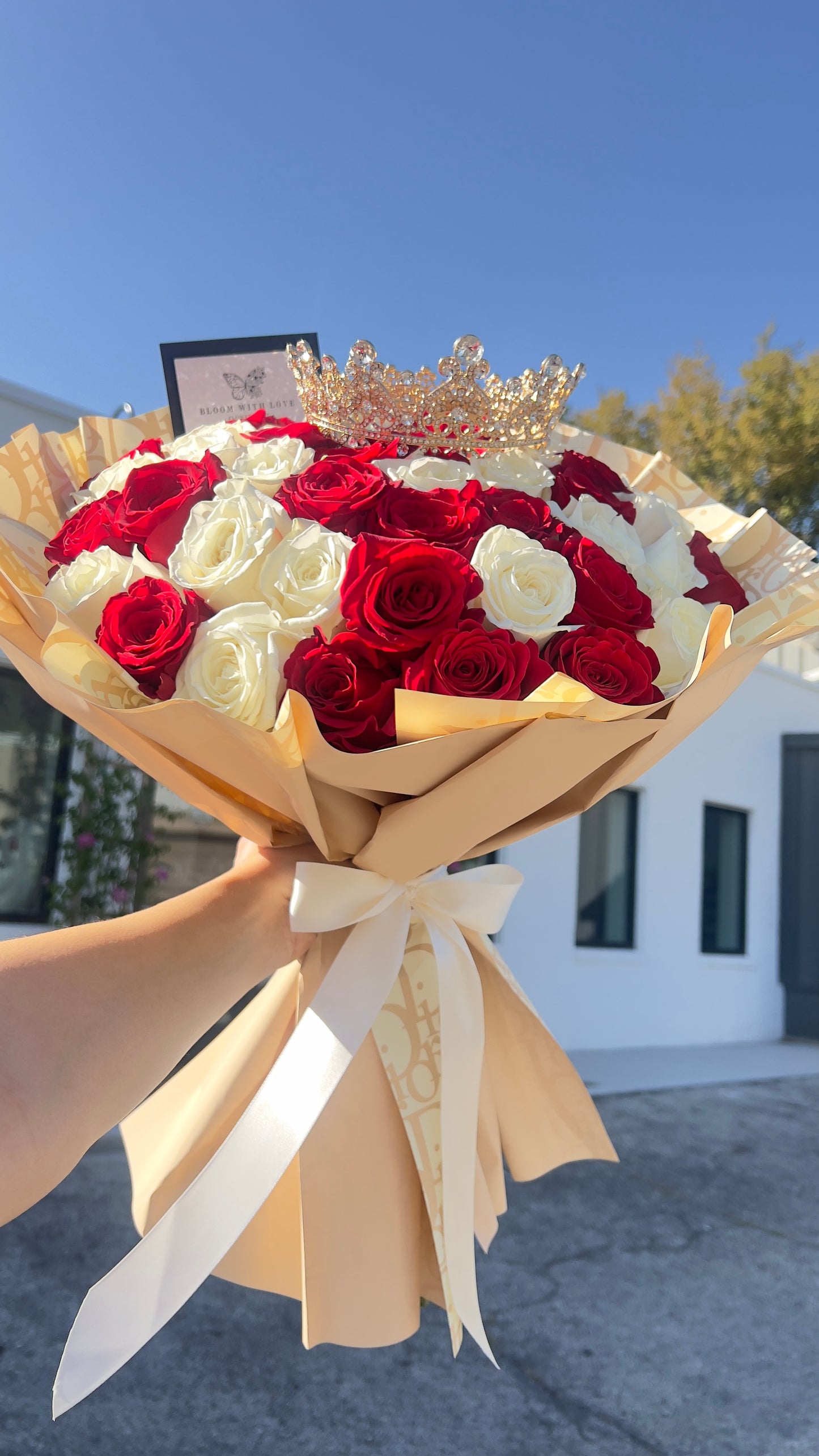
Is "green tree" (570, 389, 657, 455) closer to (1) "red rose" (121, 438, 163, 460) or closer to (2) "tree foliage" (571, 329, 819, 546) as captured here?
(2) "tree foliage" (571, 329, 819, 546)

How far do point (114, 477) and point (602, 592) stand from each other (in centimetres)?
62

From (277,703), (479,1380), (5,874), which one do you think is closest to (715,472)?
(5,874)

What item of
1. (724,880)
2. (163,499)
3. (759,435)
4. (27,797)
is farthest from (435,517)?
(759,435)

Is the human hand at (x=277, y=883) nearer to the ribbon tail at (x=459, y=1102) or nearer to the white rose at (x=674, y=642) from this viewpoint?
the ribbon tail at (x=459, y=1102)

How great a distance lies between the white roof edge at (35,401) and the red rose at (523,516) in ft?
13.6

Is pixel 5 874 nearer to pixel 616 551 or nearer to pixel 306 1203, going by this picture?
pixel 306 1203

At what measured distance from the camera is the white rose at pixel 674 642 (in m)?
0.98

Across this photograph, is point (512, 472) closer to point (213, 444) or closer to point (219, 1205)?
point (213, 444)

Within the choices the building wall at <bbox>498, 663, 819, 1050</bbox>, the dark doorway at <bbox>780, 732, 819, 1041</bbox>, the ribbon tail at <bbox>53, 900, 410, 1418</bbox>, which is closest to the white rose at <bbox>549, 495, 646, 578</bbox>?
the ribbon tail at <bbox>53, 900, 410, 1418</bbox>

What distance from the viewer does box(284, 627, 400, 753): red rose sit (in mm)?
859

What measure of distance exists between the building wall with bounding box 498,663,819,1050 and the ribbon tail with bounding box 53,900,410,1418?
5.57m

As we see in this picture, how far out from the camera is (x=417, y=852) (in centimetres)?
98

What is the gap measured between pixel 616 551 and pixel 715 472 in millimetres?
15541

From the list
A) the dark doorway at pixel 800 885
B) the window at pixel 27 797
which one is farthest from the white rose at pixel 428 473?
the dark doorway at pixel 800 885
